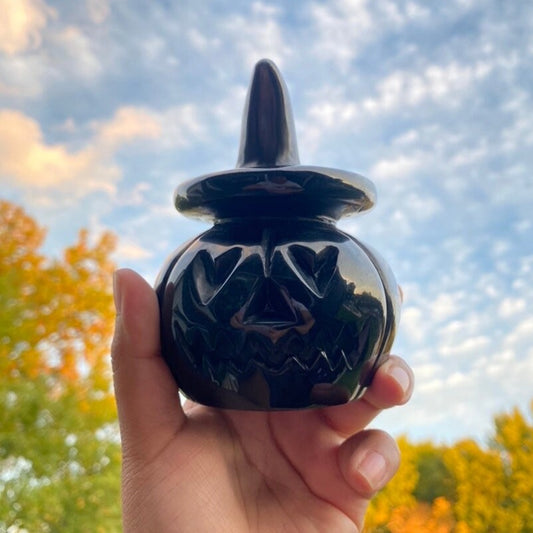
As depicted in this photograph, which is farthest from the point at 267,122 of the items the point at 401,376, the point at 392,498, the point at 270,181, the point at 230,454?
the point at 392,498

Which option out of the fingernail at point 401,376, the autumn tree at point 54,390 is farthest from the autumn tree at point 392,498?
the fingernail at point 401,376

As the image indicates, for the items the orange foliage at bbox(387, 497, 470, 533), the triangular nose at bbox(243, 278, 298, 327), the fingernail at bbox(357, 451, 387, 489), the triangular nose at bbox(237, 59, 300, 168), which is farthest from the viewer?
the orange foliage at bbox(387, 497, 470, 533)

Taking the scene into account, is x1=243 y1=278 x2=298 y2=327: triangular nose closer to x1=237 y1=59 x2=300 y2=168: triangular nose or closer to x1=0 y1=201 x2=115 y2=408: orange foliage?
x1=237 y1=59 x2=300 y2=168: triangular nose

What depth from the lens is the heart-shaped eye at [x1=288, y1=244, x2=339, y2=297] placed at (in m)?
1.72

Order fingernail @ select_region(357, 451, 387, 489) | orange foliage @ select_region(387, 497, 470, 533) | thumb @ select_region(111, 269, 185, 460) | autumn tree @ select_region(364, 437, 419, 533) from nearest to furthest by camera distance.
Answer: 1. thumb @ select_region(111, 269, 185, 460)
2. fingernail @ select_region(357, 451, 387, 489)
3. autumn tree @ select_region(364, 437, 419, 533)
4. orange foliage @ select_region(387, 497, 470, 533)

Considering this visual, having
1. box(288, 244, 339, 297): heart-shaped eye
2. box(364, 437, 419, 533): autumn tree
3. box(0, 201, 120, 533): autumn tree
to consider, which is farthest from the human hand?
box(364, 437, 419, 533): autumn tree

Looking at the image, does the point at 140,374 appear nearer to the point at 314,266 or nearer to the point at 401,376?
the point at 314,266

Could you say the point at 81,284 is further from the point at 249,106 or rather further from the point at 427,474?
the point at 427,474

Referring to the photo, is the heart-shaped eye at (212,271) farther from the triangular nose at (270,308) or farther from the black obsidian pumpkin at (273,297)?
the triangular nose at (270,308)

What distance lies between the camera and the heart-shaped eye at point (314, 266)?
67.7 inches

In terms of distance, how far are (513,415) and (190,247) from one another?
14.5m

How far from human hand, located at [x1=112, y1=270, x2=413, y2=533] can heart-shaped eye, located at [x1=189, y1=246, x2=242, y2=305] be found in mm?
192

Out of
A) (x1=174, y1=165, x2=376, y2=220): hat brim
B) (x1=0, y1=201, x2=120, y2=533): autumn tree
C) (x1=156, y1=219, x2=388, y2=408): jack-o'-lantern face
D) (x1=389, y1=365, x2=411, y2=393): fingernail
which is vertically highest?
(x1=0, y1=201, x2=120, y2=533): autumn tree

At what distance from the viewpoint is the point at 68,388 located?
11.3 m
